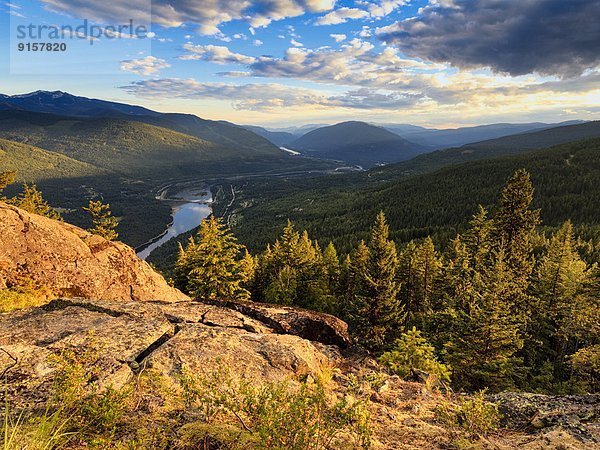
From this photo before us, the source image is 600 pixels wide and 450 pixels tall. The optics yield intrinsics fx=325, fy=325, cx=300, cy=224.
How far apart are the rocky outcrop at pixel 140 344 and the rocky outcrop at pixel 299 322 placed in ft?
4.50

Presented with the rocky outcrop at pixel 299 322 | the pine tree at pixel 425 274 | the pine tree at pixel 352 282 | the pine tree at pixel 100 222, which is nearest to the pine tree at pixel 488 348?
the rocky outcrop at pixel 299 322

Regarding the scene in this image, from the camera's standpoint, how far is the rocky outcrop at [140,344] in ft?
28.1

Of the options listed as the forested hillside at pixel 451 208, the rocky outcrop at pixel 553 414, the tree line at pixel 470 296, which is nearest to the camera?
the rocky outcrop at pixel 553 414

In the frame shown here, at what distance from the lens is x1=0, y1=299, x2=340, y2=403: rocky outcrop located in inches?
337

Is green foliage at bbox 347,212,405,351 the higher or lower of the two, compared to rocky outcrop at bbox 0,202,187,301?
lower

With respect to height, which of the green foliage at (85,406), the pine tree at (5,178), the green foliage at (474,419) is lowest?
the green foliage at (474,419)

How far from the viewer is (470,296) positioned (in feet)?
104

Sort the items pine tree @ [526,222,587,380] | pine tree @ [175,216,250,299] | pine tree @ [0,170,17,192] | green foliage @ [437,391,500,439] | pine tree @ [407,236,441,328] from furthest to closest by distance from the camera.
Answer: pine tree @ [407,236,441,328] < pine tree @ [0,170,17,192] < pine tree @ [175,216,250,299] < pine tree @ [526,222,587,380] < green foliage @ [437,391,500,439]

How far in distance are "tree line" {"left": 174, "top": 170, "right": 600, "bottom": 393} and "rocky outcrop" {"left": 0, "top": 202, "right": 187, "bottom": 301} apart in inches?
410

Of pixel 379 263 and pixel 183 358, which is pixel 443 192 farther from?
pixel 183 358

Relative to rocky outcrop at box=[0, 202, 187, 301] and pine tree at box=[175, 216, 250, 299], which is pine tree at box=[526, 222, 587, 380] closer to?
pine tree at box=[175, 216, 250, 299]

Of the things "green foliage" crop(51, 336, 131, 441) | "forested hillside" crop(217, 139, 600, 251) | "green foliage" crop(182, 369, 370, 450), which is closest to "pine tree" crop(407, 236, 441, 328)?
"green foliage" crop(182, 369, 370, 450)

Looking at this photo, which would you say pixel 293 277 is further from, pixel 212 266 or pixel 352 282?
pixel 212 266

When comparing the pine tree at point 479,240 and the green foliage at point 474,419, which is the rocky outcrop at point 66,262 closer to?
the green foliage at point 474,419
